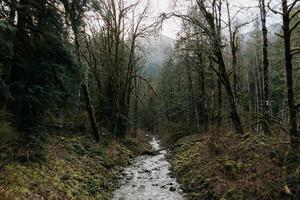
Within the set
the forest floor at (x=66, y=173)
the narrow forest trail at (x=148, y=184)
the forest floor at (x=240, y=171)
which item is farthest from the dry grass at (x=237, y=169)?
the forest floor at (x=66, y=173)

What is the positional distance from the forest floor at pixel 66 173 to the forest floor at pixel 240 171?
3150 mm

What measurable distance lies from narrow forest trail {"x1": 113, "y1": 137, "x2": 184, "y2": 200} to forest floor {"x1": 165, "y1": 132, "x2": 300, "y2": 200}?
0.49m

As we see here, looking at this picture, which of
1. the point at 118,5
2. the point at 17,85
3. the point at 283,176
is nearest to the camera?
the point at 283,176

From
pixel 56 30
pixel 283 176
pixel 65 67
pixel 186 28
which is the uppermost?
pixel 186 28

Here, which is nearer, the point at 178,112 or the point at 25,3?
the point at 25,3

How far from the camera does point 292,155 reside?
8445 millimetres

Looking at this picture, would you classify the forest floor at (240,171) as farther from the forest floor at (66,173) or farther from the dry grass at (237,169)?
the forest floor at (66,173)

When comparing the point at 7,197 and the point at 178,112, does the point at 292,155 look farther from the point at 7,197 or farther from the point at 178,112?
the point at 178,112

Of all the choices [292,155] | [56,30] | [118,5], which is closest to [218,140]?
[292,155]

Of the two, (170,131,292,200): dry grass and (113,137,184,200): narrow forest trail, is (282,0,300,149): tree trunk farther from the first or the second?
(113,137,184,200): narrow forest trail

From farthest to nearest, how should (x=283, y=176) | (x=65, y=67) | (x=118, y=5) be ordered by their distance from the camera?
(x=118, y=5)
(x=65, y=67)
(x=283, y=176)

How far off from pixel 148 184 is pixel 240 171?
398 cm

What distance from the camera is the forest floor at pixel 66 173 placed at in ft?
23.2

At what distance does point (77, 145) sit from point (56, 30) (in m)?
5.75
